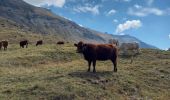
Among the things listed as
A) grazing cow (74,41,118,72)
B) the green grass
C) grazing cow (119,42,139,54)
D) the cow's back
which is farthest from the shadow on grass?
grazing cow (119,42,139,54)

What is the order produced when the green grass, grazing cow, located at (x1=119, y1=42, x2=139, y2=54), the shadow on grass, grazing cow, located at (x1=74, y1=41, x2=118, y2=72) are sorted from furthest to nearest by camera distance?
grazing cow, located at (x1=119, y1=42, x2=139, y2=54), grazing cow, located at (x1=74, y1=41, x2=118, y2=72), the shadow on grass, the green grass

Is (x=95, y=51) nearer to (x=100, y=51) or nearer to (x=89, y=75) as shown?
(x=100, y=51)

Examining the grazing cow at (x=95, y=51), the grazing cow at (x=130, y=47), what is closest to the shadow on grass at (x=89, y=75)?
the grazing cow at (x=95, y=51)

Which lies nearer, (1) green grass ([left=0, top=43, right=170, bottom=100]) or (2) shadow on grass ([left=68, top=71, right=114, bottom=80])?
(1) green grass ([left=0, top=43, right=170, bottom=100])

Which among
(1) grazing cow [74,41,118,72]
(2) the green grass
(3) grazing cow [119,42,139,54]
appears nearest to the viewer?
(2) the green grass

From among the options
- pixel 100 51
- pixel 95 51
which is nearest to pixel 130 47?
pixel 100 51

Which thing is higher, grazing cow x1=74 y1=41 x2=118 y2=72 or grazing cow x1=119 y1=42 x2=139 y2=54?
grazing cow x1=119 y1=42 x2=139 y2=54

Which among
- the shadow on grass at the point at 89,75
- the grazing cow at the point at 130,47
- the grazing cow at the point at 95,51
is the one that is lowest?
the shadow on grass at the point at 89,75

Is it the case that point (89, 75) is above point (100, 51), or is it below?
below

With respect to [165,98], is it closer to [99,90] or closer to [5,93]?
[99,90]

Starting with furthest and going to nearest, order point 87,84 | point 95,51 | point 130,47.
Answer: point 130,47 → point 95,51 → point 87,84

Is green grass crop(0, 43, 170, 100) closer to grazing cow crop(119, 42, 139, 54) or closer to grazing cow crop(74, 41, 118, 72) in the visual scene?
grazing cow crop(74, 41, 118, 72)

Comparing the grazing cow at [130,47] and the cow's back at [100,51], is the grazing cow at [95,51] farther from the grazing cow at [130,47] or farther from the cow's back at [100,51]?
the grazing cow at [130,47]

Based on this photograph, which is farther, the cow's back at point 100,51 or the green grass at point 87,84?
the cow's back at point 100,51
